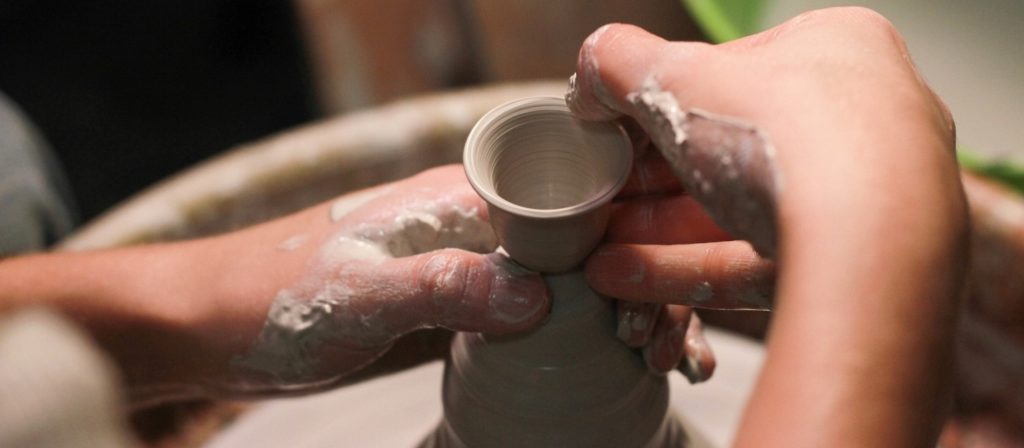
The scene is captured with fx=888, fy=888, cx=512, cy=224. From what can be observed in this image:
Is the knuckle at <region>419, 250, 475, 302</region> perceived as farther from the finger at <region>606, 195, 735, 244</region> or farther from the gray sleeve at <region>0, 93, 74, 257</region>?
the gray sleeve at <region>0, 93, 74, 257</region>

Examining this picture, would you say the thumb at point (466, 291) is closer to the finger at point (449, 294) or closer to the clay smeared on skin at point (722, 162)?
the finger at point (449, 294)

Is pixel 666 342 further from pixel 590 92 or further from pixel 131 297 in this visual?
pixel 131 297

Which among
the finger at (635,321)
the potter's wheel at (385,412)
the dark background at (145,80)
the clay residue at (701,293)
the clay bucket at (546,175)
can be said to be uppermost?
the clay bucket at (546,175)

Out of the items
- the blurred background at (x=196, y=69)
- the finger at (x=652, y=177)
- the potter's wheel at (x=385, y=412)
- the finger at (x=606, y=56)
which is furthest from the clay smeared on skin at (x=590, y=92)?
the blurred background at (x=196, y=69)

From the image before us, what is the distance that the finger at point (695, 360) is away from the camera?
102 centimetres

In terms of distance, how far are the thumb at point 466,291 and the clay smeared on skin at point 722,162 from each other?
213 mm

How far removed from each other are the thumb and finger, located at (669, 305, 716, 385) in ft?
0.75

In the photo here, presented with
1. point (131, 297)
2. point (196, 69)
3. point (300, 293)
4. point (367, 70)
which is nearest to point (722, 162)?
point (300, 293)

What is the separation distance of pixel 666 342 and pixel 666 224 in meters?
0.12

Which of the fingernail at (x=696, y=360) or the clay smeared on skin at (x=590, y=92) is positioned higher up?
the clay smeared on skin at (x=590, y=92)

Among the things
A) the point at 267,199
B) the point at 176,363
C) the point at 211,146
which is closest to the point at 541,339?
the point at 176,363

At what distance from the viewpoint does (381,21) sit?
6.83 feet

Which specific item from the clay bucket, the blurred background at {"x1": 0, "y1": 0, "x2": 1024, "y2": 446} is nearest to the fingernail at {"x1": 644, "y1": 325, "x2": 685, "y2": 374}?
the clay bucket

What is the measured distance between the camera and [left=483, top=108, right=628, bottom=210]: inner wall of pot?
846 millimetres
